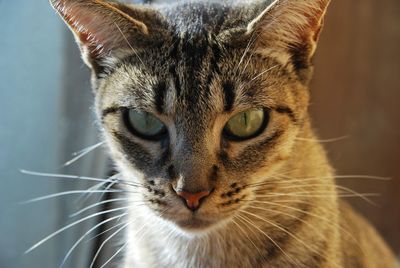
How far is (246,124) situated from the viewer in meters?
1.16

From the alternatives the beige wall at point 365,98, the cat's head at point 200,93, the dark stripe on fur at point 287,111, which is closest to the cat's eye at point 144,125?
the cat's head at point 200,93

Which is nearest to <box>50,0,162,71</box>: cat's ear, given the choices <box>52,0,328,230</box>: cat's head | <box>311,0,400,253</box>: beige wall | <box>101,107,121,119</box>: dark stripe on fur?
<box>52,0,328,230</box>: cat's head

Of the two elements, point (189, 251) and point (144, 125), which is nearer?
point (144, 125)

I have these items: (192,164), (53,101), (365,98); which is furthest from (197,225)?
(365,98)

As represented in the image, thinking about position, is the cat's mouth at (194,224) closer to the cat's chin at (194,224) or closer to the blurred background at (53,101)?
the cat's chin at (194,224)

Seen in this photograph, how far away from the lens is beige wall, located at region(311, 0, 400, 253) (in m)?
2.18

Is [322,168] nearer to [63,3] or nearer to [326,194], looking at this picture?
[326,194]

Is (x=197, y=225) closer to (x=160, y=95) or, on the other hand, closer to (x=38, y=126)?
(x=160, y=95)

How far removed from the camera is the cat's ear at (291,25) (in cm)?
114

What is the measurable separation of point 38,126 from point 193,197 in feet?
2.37

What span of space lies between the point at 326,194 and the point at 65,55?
800mm

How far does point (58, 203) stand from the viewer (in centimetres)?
171

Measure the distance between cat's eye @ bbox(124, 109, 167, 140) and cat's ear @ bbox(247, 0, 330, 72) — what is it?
0.85 feet

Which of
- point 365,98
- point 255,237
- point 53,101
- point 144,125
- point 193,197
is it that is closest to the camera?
point 193,197
